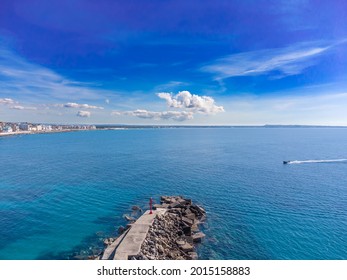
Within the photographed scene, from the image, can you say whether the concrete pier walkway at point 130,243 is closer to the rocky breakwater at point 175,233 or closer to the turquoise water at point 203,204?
the rocky breakwater at point 175,233

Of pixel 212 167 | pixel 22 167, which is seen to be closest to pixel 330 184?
pixel 212 167

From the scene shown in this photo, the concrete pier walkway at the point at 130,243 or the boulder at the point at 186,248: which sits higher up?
the concrete pier walkway at the point at 130,243

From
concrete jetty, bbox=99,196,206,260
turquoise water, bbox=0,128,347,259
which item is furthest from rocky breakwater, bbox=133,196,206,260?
turquoise water, bbox=0,128,347,259

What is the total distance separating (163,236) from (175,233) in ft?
8.52

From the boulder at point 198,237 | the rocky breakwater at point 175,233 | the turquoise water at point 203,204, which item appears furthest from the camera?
the boulder at point 198,237

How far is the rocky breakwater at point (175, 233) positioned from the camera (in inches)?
936

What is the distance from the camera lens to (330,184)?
2028 inches

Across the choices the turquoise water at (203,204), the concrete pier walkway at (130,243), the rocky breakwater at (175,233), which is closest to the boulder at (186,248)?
the rocky breakwater at (175,233)

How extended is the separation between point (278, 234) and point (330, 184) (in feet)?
101

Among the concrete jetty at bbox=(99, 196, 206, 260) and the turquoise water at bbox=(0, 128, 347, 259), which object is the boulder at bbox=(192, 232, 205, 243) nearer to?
the concrete jetty at bbox=(99, 196, 206, 260)

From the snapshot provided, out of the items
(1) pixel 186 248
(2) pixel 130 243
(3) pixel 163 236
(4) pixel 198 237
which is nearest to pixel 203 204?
(4) pixel 198 237

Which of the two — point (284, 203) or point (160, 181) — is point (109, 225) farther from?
point (284, 203)

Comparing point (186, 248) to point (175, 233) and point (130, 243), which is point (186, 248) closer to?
point (175, 233)
